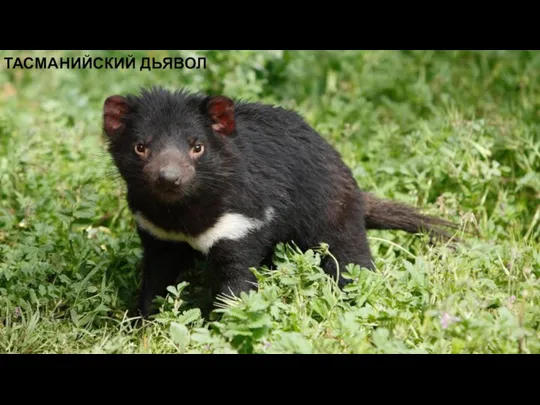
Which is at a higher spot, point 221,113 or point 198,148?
point 221,113

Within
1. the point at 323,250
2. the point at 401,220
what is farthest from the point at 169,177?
the point at 401,220

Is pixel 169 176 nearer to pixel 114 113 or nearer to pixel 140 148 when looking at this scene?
pixel 140 148

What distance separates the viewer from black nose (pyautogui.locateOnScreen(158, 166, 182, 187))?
4191 millimetres

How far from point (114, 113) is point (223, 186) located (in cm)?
69

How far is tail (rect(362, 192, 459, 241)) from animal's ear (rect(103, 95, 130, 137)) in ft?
5.30

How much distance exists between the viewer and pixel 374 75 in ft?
25.2

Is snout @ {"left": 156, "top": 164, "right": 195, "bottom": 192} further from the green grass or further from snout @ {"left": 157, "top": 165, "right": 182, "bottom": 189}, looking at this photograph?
the green grass

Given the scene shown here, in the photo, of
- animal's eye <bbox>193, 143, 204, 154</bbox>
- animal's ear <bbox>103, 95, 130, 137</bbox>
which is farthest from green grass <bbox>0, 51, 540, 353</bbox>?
animal's eye <bbox>193, 143, 204, 154</bbox>

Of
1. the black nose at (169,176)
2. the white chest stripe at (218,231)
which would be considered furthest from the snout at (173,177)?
the white chest stripe at (218,231)

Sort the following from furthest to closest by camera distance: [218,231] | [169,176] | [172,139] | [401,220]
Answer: [401,220] < [218,231] < [172,139] < [169,176]

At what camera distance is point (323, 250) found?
4906 millimetres

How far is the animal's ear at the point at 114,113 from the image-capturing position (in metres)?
4.55

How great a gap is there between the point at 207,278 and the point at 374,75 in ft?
10.7

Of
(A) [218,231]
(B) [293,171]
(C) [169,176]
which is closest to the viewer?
(C) [169,176]
